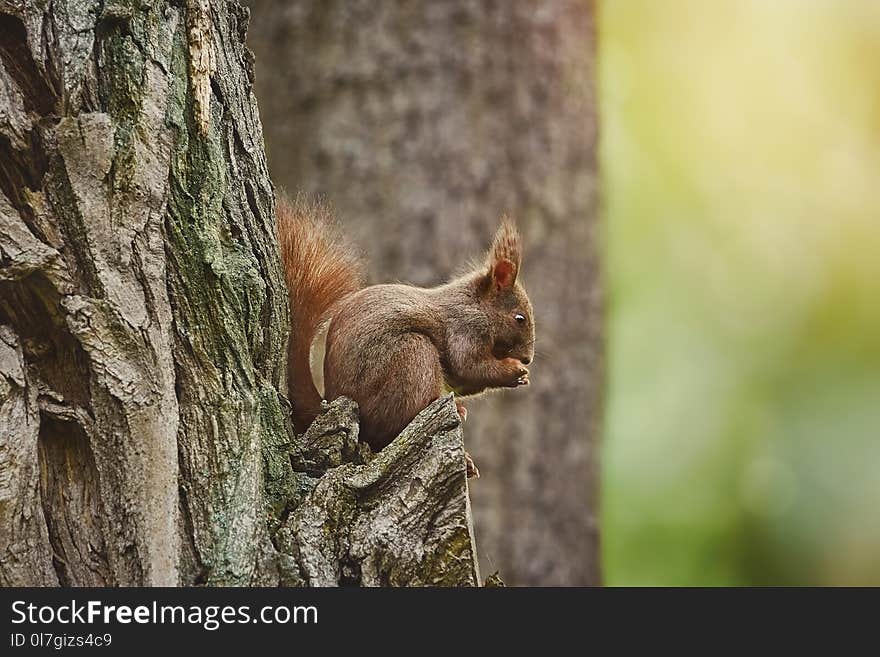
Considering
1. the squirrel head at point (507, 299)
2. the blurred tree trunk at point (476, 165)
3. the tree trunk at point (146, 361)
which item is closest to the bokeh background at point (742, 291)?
the blurred tree trunk at point (476, 165)

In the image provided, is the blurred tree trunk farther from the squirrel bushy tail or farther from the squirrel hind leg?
the squirrel hind leg

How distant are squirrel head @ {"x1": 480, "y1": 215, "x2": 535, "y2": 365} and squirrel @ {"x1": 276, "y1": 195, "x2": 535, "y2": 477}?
0.06m

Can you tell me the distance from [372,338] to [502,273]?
53 centimetres

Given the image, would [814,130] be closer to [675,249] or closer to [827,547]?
[675,249]

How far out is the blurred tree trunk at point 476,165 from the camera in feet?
12.4

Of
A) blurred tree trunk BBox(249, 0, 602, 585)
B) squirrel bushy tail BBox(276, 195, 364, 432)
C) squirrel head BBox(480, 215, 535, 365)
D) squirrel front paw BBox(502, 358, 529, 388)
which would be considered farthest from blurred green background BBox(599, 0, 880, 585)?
squirrel bushy tail BBox(276, 195, 364, 432)

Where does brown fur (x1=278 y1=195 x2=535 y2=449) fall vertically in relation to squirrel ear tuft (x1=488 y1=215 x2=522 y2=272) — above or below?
below

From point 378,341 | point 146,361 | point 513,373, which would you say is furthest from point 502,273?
point 146,361

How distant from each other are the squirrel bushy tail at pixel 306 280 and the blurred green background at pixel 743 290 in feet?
12.6

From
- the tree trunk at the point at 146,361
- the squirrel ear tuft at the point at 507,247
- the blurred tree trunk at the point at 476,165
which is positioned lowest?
the tree trunk at the point at 146,361

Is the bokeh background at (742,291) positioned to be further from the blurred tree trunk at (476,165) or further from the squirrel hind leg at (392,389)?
the squirrel hind leg at (392,389)

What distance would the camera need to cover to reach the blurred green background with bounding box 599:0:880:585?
612 centimetres

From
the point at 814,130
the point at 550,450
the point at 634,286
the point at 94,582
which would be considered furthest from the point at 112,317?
the point at 814,130

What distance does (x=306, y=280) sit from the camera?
2312mm
